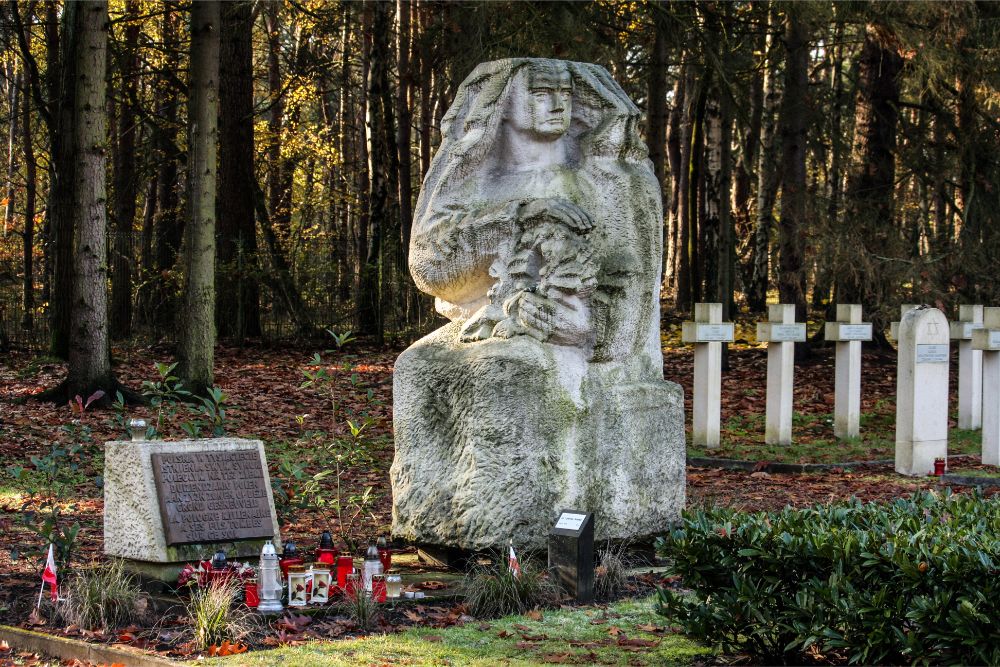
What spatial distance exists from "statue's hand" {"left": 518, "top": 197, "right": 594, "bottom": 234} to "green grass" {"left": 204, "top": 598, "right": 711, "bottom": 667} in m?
2.44

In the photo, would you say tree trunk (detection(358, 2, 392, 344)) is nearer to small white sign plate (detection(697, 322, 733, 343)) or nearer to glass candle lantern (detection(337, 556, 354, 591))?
small white sign plate (detection(697, 322, 733, 343))

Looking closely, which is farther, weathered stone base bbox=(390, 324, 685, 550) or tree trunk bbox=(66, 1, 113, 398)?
tree trunk bbox=(66, 1, 113, 398)

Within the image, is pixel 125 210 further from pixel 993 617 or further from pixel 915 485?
pixel 993 617

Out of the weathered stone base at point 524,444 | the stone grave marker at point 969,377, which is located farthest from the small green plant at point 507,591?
the stone grave marker at point 969,377

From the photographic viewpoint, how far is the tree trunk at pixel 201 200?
532 inches

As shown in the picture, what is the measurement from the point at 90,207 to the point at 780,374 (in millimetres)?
7935

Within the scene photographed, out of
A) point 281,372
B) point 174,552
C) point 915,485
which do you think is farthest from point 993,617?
point 281,372

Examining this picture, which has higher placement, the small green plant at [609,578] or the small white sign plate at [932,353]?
the small white sign plate at [932,353]

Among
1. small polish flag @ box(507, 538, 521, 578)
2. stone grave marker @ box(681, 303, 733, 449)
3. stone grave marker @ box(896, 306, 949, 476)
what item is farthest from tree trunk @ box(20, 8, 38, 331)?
small polish flag @ box(507, 538, 521, 578)

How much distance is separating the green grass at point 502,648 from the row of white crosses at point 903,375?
6634 mm

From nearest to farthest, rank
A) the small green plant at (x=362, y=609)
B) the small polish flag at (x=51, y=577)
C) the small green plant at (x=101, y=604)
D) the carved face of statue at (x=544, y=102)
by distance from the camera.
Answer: the small green plant at (x=101, y=604) < the small green plant at (x=362, y=609) < the small polish flag at (x=51, y=577) < the carved face of statue at (x=544, y=102)

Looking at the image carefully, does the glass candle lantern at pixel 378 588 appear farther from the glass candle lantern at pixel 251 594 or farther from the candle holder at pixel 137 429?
the candle holder at pixel 137 429

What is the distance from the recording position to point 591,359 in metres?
7.81

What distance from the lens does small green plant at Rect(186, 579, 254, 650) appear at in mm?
5793
